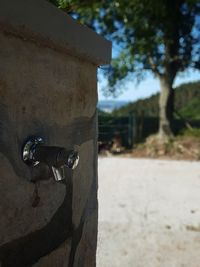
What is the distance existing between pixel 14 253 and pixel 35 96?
1.64 ft

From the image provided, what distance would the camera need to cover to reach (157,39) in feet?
42.9

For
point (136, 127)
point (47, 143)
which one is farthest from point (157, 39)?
point (47, 143)

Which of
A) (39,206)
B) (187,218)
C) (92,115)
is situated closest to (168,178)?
(187,218)

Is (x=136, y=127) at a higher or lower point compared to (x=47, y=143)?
lower

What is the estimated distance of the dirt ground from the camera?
12.0ft

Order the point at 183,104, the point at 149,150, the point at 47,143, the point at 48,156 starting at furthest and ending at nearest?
the point at 183,104 < the point at 149,150 < the point at 47,143 < the point at 48,156

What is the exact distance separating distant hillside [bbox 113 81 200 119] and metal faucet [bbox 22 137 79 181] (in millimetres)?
15122

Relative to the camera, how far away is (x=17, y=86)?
125 centimetres

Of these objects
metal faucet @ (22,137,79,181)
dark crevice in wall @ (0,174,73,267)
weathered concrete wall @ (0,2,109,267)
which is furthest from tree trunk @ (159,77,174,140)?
metal faucet @ (22,137,79,181)

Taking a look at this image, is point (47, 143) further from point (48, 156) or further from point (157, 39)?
point (157, 39)

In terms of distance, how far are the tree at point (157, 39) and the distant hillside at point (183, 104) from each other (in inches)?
102

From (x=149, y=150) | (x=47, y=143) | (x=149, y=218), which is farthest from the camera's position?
(x=149, y=150)

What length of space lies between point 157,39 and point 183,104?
853 cm

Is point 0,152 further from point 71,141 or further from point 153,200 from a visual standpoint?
point 153,200
